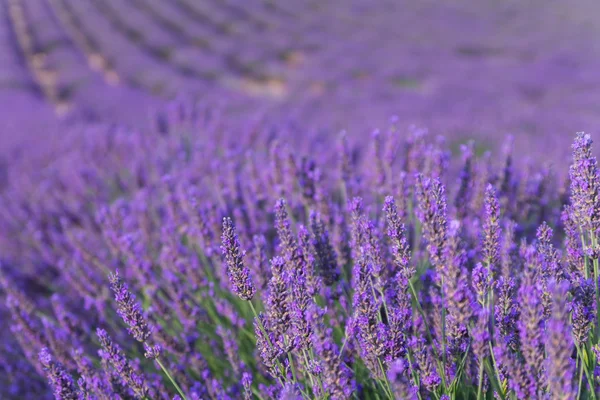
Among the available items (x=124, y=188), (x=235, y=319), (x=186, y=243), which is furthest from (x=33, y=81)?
(x=235, y=319)

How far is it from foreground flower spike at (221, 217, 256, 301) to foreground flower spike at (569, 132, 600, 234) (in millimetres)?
905

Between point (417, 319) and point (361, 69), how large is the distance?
1240cm

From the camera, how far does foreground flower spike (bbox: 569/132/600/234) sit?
4.55 feet

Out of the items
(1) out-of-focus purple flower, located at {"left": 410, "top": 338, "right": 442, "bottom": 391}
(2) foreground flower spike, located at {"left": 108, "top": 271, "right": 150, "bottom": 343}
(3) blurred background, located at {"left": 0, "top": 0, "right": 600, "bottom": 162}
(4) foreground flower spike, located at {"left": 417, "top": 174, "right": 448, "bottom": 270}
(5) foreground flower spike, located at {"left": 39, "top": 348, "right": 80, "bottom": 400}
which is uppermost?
(4) foreground flower spike, located at {"left": 417, "top": 174, "right": 448, "bottom": 270}

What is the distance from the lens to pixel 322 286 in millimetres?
1786

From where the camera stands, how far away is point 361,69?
13414 mm

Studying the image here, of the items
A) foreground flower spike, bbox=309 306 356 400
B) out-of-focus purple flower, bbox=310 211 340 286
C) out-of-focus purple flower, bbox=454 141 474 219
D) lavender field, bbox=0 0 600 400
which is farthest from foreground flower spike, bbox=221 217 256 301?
out-of-focus purple flower, bbox=454 141 474 219

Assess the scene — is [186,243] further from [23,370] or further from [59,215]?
[59,215]

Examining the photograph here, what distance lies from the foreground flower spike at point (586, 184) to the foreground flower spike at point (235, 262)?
905 mm

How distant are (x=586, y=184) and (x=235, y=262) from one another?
95cm

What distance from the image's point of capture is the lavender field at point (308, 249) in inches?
53.2

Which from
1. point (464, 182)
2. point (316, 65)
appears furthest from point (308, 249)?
point (316, 65)

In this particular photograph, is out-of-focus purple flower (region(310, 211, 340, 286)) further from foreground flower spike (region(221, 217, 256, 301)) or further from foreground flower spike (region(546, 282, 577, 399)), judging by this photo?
foreground flower spike (region(546, 282, 577, 399))

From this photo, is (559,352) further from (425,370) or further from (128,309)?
(128,309)
